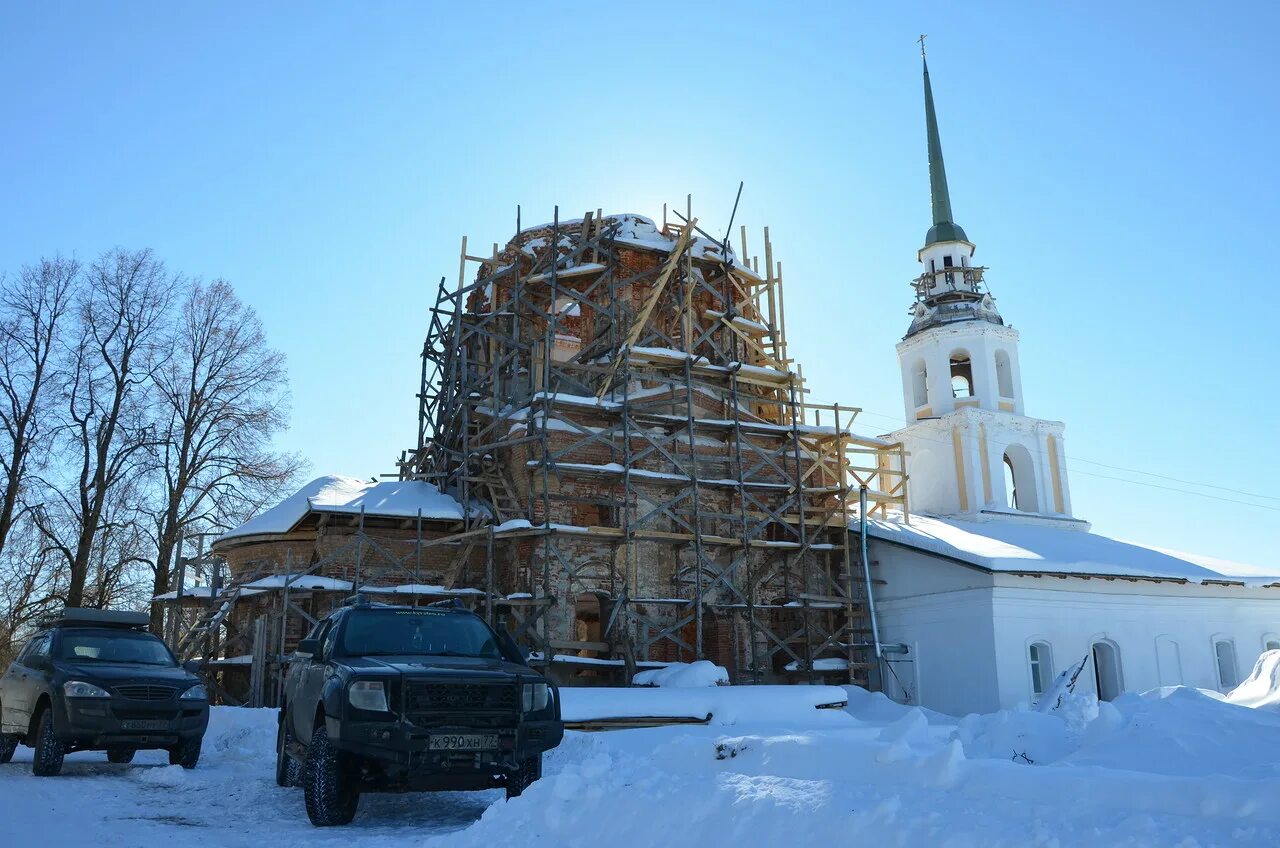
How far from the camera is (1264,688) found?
14.1 meters

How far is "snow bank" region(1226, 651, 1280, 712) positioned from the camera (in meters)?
13.3

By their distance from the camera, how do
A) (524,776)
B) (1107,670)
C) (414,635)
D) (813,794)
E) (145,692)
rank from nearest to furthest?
(813,794) → (524,776) → (414,635) → (145,692) → (1107,670)

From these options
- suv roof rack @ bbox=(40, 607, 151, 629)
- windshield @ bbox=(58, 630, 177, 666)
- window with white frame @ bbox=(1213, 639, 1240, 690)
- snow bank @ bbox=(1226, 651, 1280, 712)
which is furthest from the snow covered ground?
window with white frame @ bbox=(1213, 639, 1240, 690)

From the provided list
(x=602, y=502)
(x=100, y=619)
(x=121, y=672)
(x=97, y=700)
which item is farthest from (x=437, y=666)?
(x=602, y=502)

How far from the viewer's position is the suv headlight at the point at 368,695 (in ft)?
25.7

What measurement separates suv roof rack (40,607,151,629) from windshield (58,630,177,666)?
68 cm

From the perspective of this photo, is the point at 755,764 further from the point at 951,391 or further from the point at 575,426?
the point at 951,391

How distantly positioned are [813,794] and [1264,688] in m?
11.2

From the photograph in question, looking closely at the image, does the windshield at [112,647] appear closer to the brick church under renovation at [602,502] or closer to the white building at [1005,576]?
the brick church under renovation at [602,502]

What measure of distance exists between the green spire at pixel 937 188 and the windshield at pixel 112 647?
27.5m

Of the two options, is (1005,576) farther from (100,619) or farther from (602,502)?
(100,619)

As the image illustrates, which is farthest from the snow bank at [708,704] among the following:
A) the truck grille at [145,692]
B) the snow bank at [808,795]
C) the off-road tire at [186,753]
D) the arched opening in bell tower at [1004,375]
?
the arched opening in bell tower at [1004,375]

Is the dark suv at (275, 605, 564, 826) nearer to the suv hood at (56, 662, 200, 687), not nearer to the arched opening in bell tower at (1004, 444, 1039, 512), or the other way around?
the suv hood at (56, 662, 200, 687)

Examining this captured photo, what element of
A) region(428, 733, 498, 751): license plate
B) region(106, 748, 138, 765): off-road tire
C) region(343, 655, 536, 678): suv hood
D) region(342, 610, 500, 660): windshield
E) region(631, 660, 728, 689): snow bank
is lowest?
region(106, 748, 138, 765): off-road tire
